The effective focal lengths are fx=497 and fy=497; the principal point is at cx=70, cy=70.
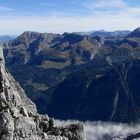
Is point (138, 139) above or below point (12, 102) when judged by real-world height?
below

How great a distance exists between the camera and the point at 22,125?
54562mm

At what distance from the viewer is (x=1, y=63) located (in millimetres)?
59531

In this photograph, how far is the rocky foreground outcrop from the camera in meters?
53.3

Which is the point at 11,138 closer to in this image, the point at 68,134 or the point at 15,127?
the point at 15,127

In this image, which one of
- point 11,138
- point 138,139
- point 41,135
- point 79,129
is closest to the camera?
point 11,138

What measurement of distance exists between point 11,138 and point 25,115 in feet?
17.8

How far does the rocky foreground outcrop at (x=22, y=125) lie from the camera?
53.3 metres

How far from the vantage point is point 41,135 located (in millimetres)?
56406

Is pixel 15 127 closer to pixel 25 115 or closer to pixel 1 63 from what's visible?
pixel 25 115

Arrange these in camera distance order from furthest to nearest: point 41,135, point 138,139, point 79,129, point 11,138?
1. point 138,139
2. point 79,129
3. point 41,135
4. point 11,138

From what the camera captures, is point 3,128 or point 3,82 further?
point 3,82

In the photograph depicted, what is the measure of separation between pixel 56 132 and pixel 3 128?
7.97 m

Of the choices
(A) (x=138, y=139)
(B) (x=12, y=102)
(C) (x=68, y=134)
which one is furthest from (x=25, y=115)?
(A) (x=138, y=139)

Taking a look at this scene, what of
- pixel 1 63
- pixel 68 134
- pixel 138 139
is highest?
pixel 1 63
